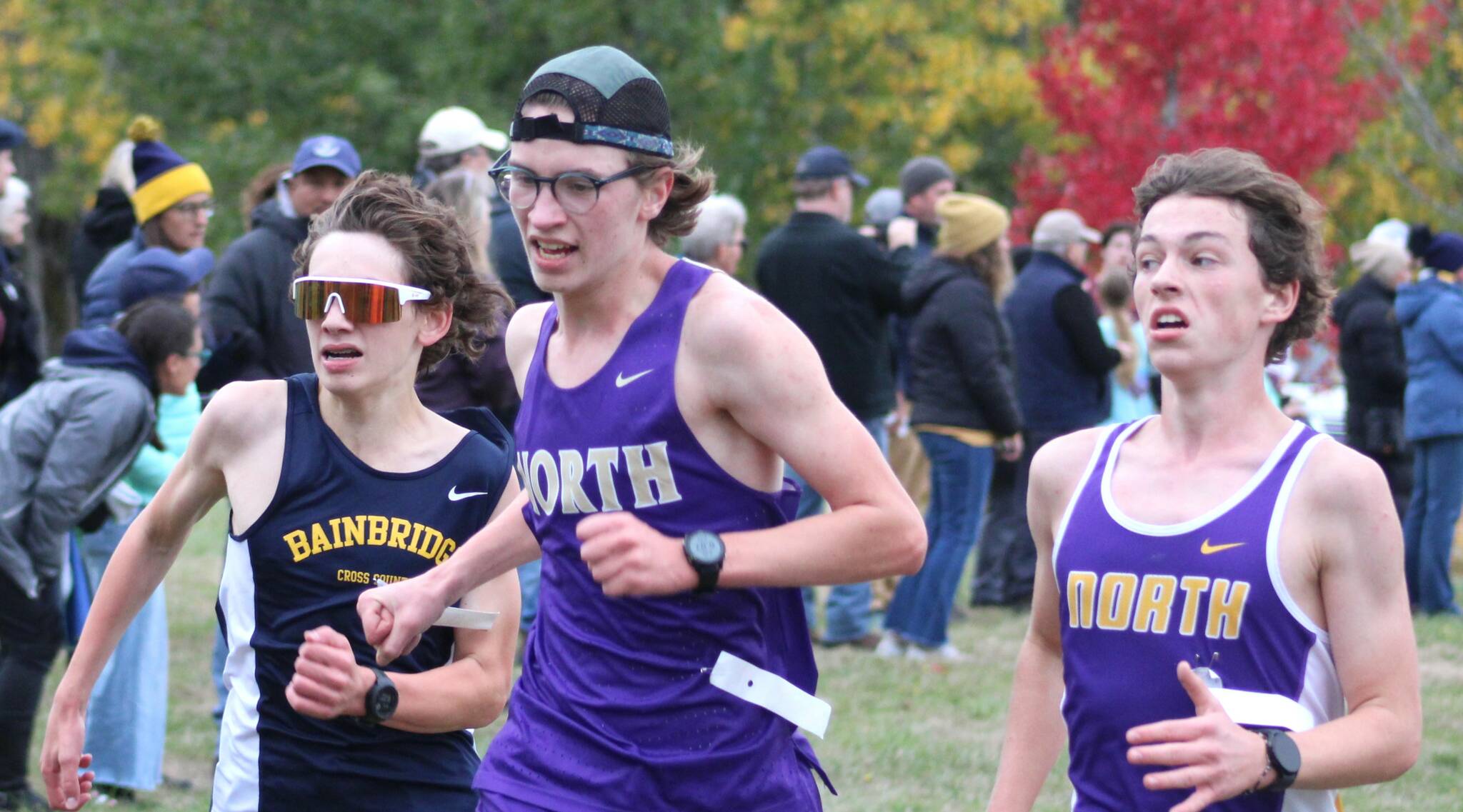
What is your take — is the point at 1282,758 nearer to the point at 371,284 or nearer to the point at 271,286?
the point at 371,284

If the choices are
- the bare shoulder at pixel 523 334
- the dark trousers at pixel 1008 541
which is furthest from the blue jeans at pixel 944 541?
the bare shoulder at pixel 523 334

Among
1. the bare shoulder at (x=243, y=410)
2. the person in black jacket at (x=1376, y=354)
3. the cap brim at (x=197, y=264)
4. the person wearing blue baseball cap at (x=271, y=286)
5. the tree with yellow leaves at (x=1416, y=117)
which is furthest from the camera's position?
the tree with yellow leaves at (x=1416, y=117)

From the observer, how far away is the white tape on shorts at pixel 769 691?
2.86 metres

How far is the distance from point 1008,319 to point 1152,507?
7.33m

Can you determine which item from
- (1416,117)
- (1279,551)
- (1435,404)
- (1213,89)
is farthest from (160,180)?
(1416,117)

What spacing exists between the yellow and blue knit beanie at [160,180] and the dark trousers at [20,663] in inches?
68.3

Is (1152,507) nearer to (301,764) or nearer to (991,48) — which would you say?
(301,764)

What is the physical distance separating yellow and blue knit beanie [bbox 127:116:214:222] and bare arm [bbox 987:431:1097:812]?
485 centimetres

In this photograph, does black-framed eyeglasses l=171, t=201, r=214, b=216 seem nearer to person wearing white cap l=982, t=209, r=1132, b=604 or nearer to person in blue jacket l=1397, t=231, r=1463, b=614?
person wearing white cap l=982, t=209, r=1132, b=604

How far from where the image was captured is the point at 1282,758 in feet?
7.79

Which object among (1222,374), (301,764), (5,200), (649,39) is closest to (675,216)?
(1222,374)

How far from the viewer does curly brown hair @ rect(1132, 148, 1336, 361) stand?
2.75 m

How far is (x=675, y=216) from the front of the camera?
3141 mm

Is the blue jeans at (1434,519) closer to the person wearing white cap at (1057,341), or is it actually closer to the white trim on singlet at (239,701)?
the person wearing white cap at (1057,341)
